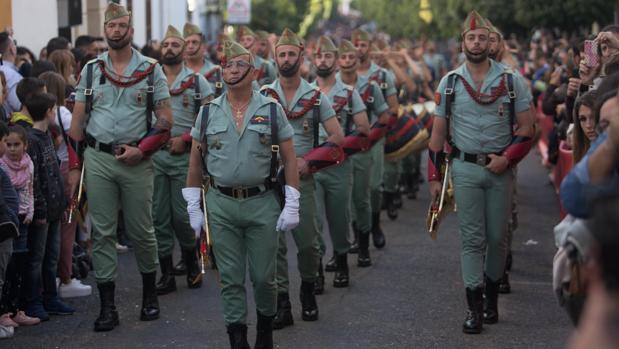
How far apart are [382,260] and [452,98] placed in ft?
11.1

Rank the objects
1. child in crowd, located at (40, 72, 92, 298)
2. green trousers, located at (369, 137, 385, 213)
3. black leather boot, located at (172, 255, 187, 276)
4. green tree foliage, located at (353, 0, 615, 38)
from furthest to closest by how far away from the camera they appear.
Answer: green tree foliage, located at (353, 0, 615, 38) → green trousers, located at (369, 137, 385, 213) → black leather boot, located at (172, 255, 187, 276) → child in crowd, located at (40, 72, 92, 298)

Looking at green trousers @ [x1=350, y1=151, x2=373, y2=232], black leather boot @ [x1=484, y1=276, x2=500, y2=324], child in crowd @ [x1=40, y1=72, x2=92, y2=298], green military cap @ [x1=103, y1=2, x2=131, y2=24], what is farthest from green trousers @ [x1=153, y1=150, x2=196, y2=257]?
black leather boot @ [x1=484, y1=276, x2=500, y2=324]

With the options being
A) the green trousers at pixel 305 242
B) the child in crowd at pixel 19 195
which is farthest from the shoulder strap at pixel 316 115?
the child in crowd at pixel 19 195

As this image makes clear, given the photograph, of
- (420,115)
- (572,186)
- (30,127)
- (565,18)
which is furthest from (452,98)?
(565,18)

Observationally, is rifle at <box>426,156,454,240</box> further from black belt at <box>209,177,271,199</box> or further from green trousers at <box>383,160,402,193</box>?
green trousers at <box>383,160,402,193</box>

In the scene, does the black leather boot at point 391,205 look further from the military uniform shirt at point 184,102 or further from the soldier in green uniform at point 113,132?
the soldier in green uniform at point 113,132

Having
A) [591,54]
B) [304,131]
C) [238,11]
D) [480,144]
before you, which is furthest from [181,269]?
[238,11]

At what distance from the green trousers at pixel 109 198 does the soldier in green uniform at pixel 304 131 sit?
41.7 inches

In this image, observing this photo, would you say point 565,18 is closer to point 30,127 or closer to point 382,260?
point 382,260

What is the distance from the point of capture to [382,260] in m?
11.5

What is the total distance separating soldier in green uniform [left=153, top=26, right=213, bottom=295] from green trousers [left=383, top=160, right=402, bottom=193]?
4.19m

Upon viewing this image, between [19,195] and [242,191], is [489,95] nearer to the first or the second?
[242,191]

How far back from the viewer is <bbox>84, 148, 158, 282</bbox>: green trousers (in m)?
8.39

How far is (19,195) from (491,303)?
10.6 ft
